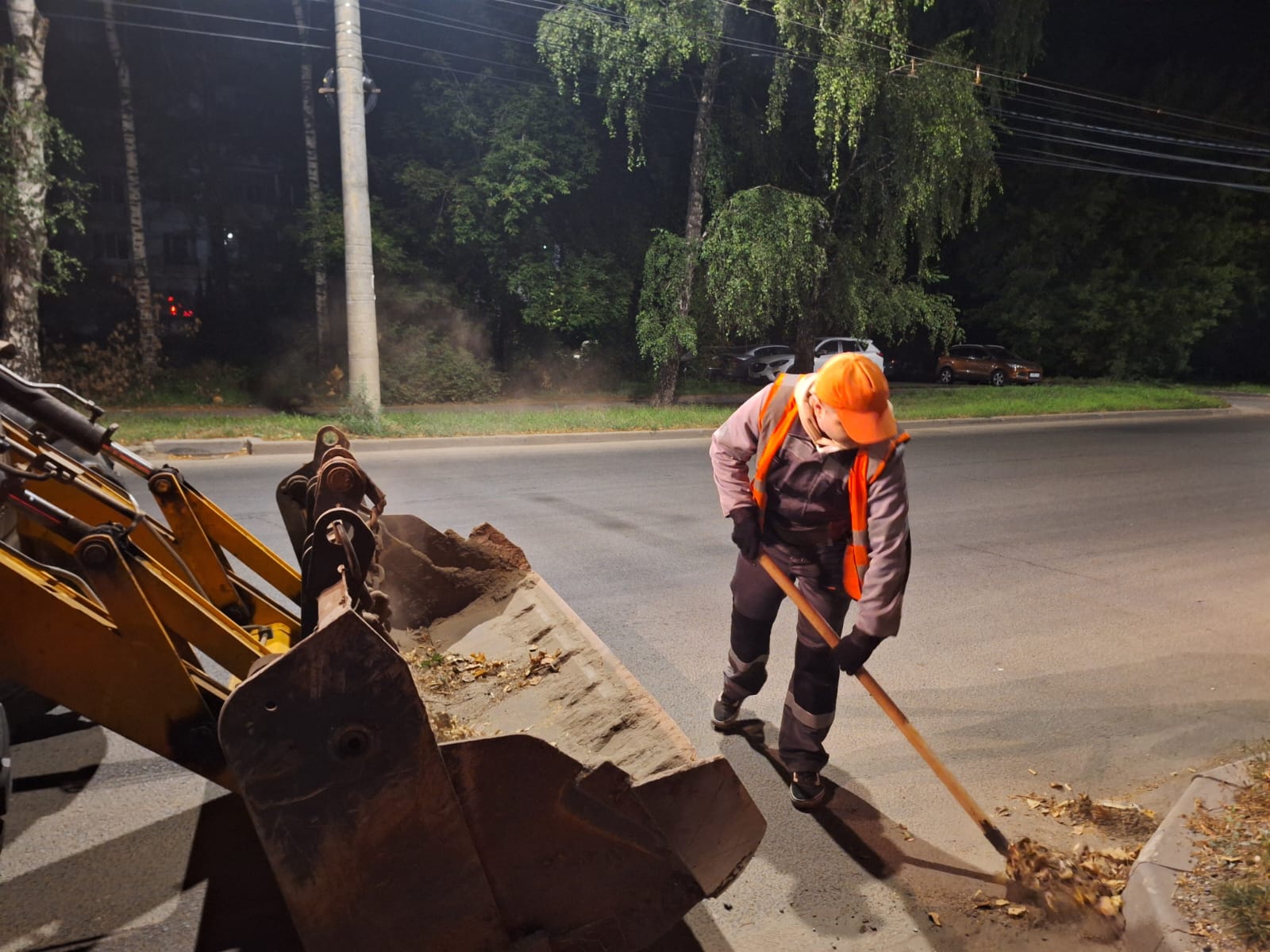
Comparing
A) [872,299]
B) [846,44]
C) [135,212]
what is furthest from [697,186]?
[135,212]

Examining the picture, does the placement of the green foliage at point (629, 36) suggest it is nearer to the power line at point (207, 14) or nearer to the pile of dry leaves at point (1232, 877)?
the power line at point (207, 14)

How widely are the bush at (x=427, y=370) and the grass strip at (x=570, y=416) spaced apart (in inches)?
71.7

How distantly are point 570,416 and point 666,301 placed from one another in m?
4.35

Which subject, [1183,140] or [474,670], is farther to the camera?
[1183,140]

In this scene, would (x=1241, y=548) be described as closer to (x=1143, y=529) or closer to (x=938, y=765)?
(x=1143, y=529)

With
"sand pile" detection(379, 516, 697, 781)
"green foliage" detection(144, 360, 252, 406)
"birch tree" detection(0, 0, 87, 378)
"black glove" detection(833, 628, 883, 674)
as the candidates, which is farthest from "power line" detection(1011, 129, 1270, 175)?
"black glove" detection(833, 628, 883, 674)

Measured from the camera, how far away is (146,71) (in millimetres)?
21266

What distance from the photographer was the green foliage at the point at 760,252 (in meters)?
17.2

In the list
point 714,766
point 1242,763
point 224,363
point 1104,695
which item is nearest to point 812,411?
point 714,766

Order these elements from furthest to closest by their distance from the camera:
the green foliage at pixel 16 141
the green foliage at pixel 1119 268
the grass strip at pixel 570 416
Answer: the green foliage at pixel 1119 268
the green foliage at pixel 16 141
the grass strip at pixel 570 416

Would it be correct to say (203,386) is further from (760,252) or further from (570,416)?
(760,252)

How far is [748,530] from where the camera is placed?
3658mm

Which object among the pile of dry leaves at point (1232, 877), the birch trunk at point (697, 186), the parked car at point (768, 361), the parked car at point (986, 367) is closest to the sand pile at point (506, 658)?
the pile of dry leaves at point (1232, 877)

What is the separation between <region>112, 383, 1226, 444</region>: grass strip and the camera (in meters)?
13.1
